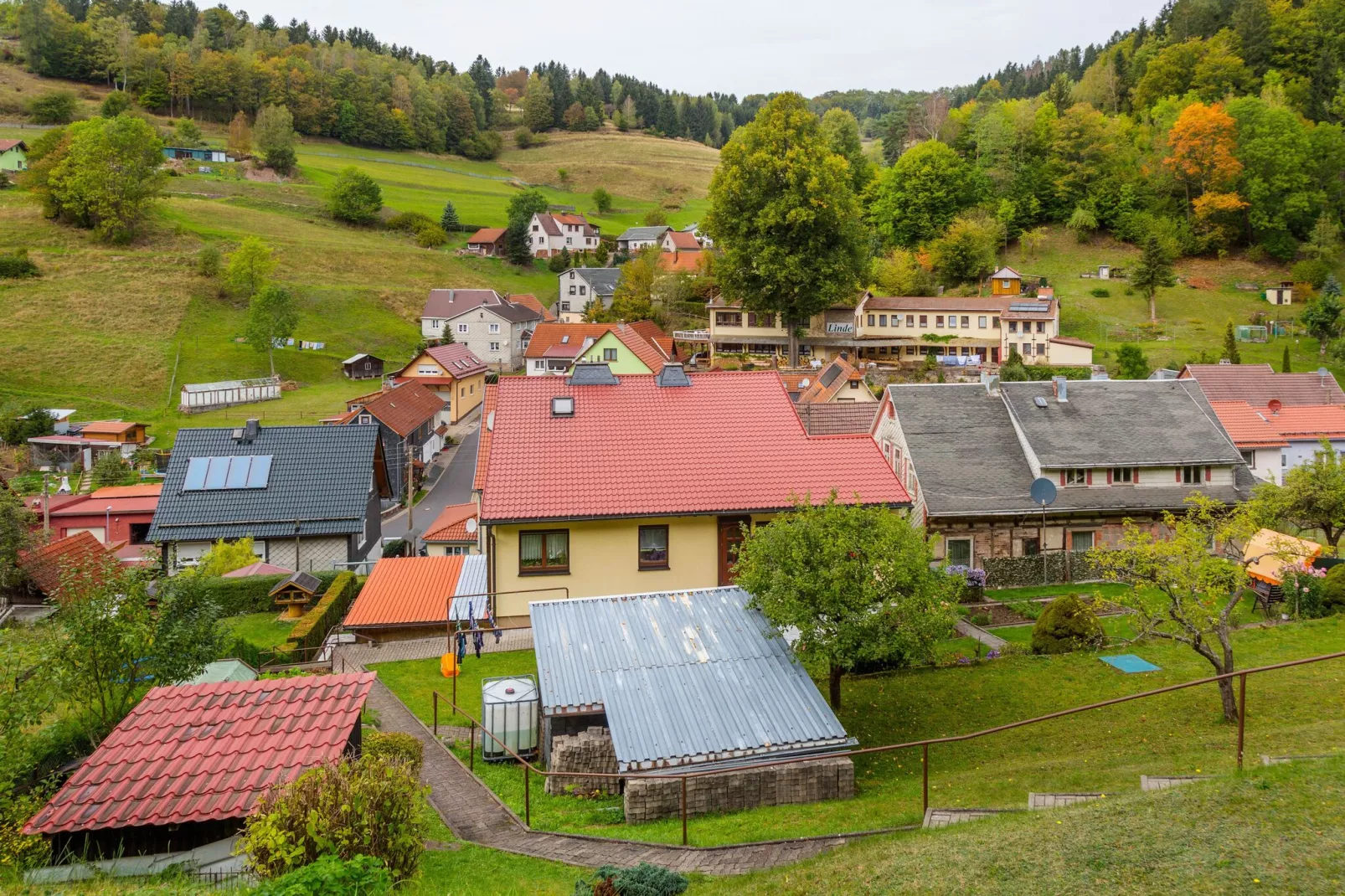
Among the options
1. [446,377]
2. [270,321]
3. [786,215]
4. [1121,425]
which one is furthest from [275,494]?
[270,321]

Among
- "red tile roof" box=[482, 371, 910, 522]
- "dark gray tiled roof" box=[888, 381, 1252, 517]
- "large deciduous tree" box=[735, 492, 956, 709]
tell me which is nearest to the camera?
"large deciduous tree" box=[735, 492, 956, 709]

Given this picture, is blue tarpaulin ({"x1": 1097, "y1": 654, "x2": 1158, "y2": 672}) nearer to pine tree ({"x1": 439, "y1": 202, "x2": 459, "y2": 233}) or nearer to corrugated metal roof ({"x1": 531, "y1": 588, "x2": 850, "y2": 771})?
corrugated metal roof ({"x1": 531, "y1": 588, "x2": 850, "y2": 771})

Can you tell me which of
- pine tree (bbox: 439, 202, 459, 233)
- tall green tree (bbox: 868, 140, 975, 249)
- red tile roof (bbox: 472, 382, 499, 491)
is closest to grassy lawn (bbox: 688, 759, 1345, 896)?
red tile roof (bbox: 472, 382, 499, 491)

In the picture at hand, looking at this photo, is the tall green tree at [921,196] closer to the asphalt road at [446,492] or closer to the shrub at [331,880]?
the asphalt road at [446,492]

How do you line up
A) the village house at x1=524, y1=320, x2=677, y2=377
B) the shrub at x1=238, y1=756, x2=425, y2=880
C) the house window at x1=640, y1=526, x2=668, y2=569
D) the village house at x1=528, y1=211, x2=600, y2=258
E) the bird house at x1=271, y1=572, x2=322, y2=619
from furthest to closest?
the village house at x1=528, y1=211, x2=600, y2=258
the village house at x1=524, y1=320, x2=677, y2=377
the bird house at x1=271, y1=572, x2=322, y2=619
the house window at x1=640, y1=526, x2=668, y2=569
the shrub at x1=238, y1=756, x2=425, y2=880

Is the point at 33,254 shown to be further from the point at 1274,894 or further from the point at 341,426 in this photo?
the point at 1274,894

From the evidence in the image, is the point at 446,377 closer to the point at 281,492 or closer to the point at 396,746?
the point at 281,492

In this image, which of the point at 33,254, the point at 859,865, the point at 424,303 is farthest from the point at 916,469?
the point at 33,254

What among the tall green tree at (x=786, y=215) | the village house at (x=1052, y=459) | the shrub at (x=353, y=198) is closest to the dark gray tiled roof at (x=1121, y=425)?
the village house at (x=1052, y=459)
